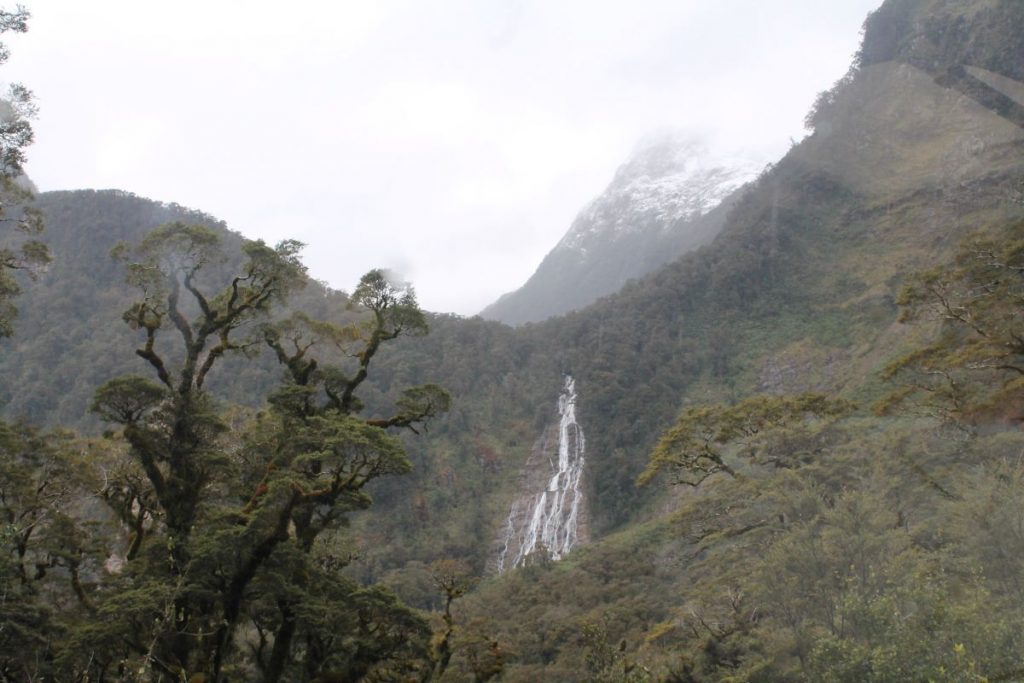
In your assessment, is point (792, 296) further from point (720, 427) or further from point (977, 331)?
point (977, 331)

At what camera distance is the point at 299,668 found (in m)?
12.1

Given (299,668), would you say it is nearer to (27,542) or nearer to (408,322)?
(27,542)

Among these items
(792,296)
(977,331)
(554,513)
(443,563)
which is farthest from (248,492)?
(792,296)

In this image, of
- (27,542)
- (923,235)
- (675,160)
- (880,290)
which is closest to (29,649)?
(27,542)

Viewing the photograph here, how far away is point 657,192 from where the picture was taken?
118 metres

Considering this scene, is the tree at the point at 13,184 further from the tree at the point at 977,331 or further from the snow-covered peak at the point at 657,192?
the snow-covered peak at the point at 657,192

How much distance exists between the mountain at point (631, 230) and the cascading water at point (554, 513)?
40.4 m

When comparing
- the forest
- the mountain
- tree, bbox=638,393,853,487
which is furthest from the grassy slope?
the mountain

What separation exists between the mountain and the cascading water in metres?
40.4

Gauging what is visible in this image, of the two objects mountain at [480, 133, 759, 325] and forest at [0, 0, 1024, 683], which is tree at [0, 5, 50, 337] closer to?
forest at [0, 0, 1024, 683]

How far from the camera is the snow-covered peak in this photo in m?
108

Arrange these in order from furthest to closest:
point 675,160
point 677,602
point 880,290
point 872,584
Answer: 1. point 675,160
2. point 880,290
3. point 677,602
4. point 872,584

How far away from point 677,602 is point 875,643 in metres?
12.3

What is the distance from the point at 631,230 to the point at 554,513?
7262 cm
